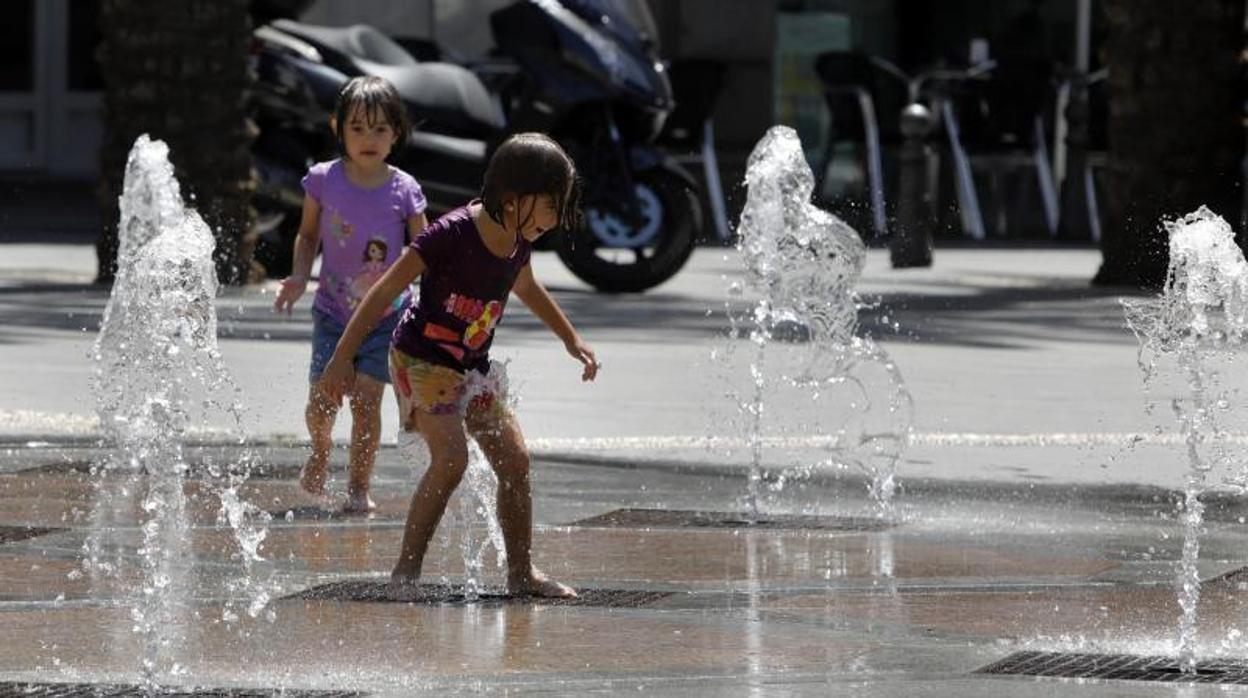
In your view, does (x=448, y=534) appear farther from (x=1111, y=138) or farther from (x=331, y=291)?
(x=1111, y=138)

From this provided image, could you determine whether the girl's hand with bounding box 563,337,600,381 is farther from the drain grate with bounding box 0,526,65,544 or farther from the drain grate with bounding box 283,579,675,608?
the drain grate with bounding box 0,526,65,544

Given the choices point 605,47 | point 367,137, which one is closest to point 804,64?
point 605,47

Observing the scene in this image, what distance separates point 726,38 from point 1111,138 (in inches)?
382

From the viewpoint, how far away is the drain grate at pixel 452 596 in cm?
743

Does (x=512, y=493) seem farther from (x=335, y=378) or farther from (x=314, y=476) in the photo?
A: (x=314, y=476)

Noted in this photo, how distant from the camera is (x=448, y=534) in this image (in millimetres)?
8914

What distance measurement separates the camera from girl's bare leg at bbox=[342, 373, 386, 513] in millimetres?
9102

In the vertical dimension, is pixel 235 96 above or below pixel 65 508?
above

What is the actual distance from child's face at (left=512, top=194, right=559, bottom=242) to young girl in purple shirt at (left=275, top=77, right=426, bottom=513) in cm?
178

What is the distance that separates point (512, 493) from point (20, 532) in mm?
1641

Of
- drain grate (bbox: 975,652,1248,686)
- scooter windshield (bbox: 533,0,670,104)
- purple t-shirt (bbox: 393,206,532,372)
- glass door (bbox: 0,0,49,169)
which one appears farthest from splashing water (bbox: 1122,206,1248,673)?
glass door (bbox: 0,0,49,169)

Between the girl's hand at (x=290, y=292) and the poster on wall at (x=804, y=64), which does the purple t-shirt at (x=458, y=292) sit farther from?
the poster on wall at (x=804, y=64)

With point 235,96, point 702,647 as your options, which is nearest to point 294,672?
point 702,647

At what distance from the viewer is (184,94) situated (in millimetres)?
17500
